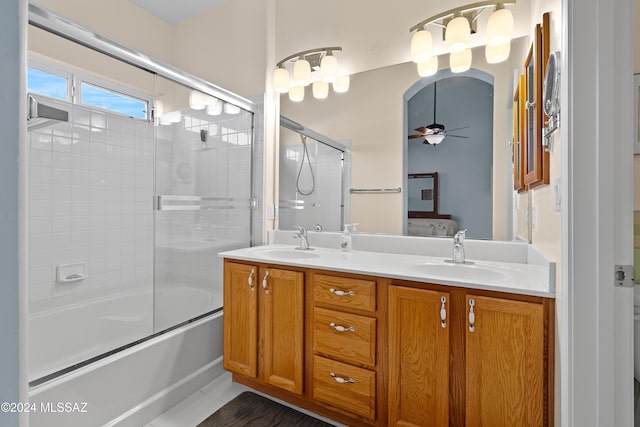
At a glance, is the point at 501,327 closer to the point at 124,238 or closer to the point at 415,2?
the point at 415,2

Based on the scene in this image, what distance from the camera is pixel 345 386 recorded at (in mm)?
1525

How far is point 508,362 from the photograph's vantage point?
119 cm

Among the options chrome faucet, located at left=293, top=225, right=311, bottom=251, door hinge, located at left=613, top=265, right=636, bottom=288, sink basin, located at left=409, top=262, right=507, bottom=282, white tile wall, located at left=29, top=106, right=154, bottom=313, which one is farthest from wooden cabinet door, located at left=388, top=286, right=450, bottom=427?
white tile wall, located at left=29, top=106, right=154, bottom=313

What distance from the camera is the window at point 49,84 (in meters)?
1.91

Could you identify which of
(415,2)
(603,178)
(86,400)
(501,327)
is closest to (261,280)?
(86,400)

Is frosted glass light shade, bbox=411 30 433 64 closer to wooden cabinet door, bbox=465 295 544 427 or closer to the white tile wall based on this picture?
wooden cabinet door, bbox=465 295 544 427

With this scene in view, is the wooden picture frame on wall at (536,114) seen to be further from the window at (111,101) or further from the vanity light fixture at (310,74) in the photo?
the window at (111,101)

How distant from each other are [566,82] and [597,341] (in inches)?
28.2

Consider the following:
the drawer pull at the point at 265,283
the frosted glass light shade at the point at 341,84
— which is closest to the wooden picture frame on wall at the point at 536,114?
the frosted glass light shade at the point at 341,84

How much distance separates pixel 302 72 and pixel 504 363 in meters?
2.01

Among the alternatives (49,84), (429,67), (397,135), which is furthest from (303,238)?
(49,84)

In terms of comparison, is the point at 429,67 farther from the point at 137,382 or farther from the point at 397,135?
the point at 137,382
